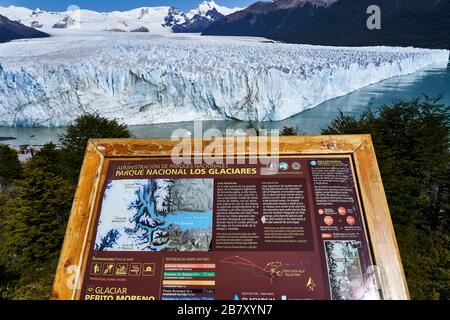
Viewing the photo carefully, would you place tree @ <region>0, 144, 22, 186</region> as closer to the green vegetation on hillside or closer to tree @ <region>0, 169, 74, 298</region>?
the green vegetation on hillside

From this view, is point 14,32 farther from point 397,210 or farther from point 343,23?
point 397,210

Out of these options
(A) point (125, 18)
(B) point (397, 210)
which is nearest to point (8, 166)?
(B) point (397, 210)

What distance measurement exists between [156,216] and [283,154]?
4.05 feet

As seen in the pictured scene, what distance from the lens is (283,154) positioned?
3299 millimetres

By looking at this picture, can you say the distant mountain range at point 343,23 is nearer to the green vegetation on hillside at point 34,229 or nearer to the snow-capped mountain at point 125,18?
the snow-capped mountain at point 125,18

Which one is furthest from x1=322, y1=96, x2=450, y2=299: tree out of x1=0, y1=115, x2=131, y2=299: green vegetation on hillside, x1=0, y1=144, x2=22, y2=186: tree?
x1=0, y1=144, x2=22, y2=186: tree

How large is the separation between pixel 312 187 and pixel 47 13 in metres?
106

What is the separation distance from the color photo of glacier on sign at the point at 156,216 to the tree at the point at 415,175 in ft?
16.8

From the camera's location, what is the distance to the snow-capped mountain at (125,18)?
77.1m

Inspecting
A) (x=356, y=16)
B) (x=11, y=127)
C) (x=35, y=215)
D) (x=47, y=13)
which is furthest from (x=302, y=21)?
(x=35, y=215)

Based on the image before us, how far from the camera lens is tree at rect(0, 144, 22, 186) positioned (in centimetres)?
1638

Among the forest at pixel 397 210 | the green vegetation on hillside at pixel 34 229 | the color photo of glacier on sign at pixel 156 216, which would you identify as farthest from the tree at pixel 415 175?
the green vegetation on hillside at pixel 34 229

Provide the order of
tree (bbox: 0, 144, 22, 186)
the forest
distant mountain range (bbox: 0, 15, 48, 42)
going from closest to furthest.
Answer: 1. the forest
2. tree (bbox: 0, 144, 22, 186)
3. distant mountain range (bbox: 0, 15, 48, 42)

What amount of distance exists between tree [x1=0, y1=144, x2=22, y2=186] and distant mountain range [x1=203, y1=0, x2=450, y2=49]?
5446cm
